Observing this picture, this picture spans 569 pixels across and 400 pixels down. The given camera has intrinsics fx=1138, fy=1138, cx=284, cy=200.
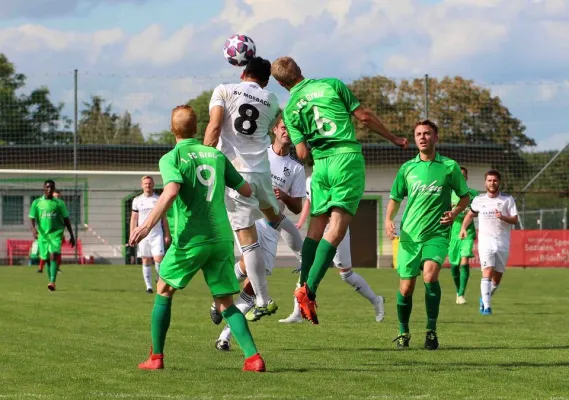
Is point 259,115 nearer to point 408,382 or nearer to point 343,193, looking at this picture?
point 343,193

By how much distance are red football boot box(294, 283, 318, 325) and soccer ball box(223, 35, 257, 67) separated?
2495 millimetres

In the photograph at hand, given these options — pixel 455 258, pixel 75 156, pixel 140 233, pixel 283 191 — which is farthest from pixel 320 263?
pixel 75 156

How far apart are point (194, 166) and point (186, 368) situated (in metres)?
1.60

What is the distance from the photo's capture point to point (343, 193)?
1000cm

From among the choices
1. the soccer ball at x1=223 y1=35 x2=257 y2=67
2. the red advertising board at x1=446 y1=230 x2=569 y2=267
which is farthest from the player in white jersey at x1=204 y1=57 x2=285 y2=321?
the red advertising board at x1=446 y1=230 x2=569 y2=267

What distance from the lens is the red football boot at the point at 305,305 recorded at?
30.7ft

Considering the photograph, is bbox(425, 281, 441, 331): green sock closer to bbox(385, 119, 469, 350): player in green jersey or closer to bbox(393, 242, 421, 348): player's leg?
bbox(385, 119, 469, 350): player in green jersey

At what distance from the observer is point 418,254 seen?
10703 millimetres

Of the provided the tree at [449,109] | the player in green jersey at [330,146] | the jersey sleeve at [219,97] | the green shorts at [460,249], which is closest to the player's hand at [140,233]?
the player in green jersey at [330,146]

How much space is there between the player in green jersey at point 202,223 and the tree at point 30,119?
29720 millimetres

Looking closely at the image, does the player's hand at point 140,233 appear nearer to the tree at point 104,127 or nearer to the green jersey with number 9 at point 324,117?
the green jersey with number 9 at point 324,117

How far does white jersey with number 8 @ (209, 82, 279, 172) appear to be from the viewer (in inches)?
404

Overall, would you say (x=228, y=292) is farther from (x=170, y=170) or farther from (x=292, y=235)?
(x=292, y=235)

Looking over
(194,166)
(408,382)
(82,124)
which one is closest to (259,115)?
(194,166)
